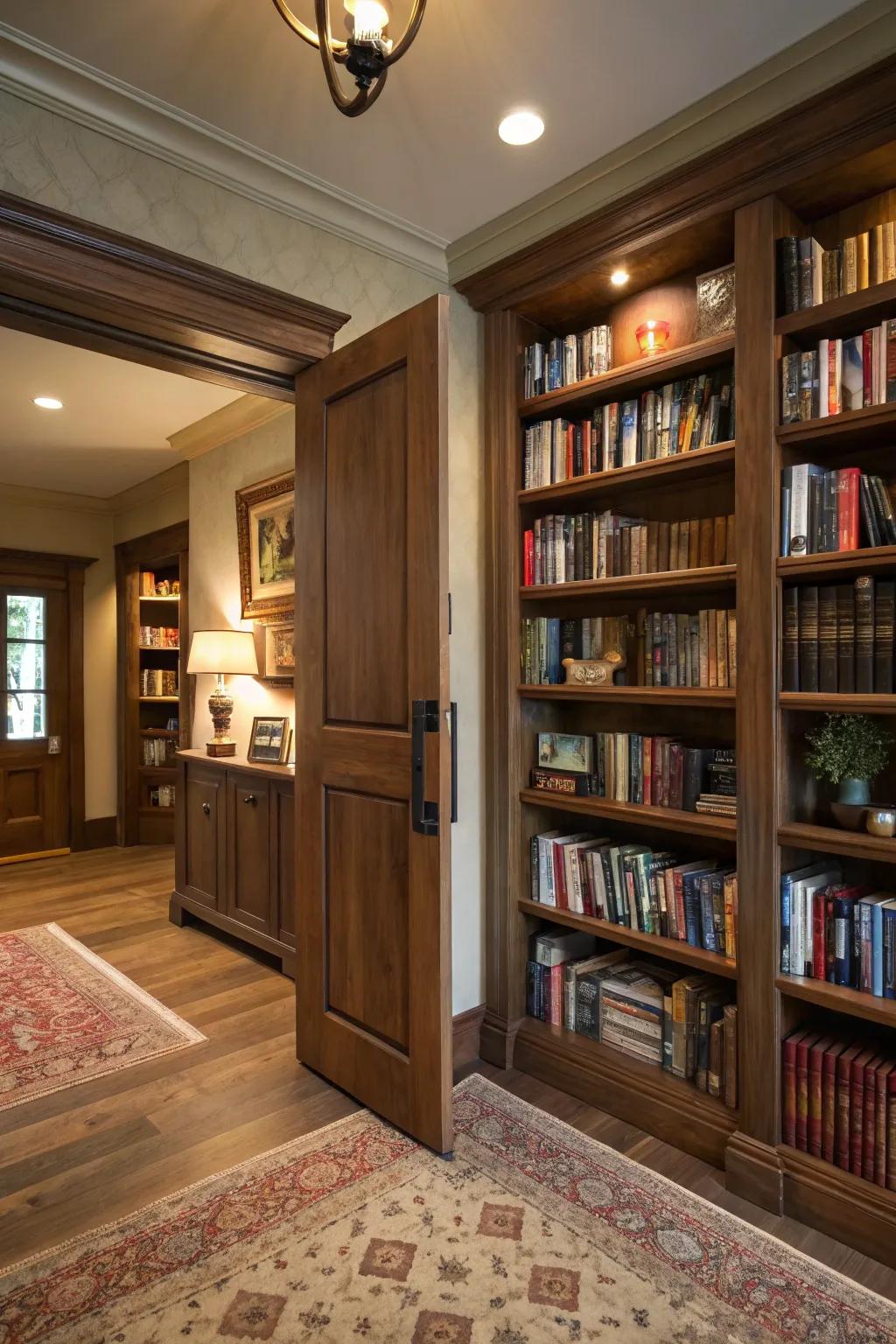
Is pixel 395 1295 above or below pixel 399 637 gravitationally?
below

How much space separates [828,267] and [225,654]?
3.11 meters

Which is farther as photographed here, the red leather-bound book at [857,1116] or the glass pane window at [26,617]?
the glass pane window at [26,617]

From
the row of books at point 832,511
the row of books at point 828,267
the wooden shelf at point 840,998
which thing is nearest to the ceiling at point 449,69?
the row of books at point 828,267

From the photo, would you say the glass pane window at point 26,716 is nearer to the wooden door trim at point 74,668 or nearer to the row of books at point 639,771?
the wooden door trim at point 74,668

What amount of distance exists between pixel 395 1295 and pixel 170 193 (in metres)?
2.72

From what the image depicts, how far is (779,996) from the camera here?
202 cm

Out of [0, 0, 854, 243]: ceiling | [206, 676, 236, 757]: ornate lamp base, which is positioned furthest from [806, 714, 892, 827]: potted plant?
[206, 676, 236, 757]: ornate lamp base

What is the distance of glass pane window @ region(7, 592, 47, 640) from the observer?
19.9ft

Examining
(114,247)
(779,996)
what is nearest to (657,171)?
(114,247)

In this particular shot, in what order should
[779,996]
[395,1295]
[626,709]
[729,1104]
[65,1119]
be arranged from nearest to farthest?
[395,1295], [779,996], [729,1104], [65,1119], [626,709]

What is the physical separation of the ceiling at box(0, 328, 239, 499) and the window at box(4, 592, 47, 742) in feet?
3.10

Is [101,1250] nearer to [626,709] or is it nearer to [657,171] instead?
[626,709]

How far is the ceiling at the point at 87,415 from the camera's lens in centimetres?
375

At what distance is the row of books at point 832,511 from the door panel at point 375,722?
34.6 inches
